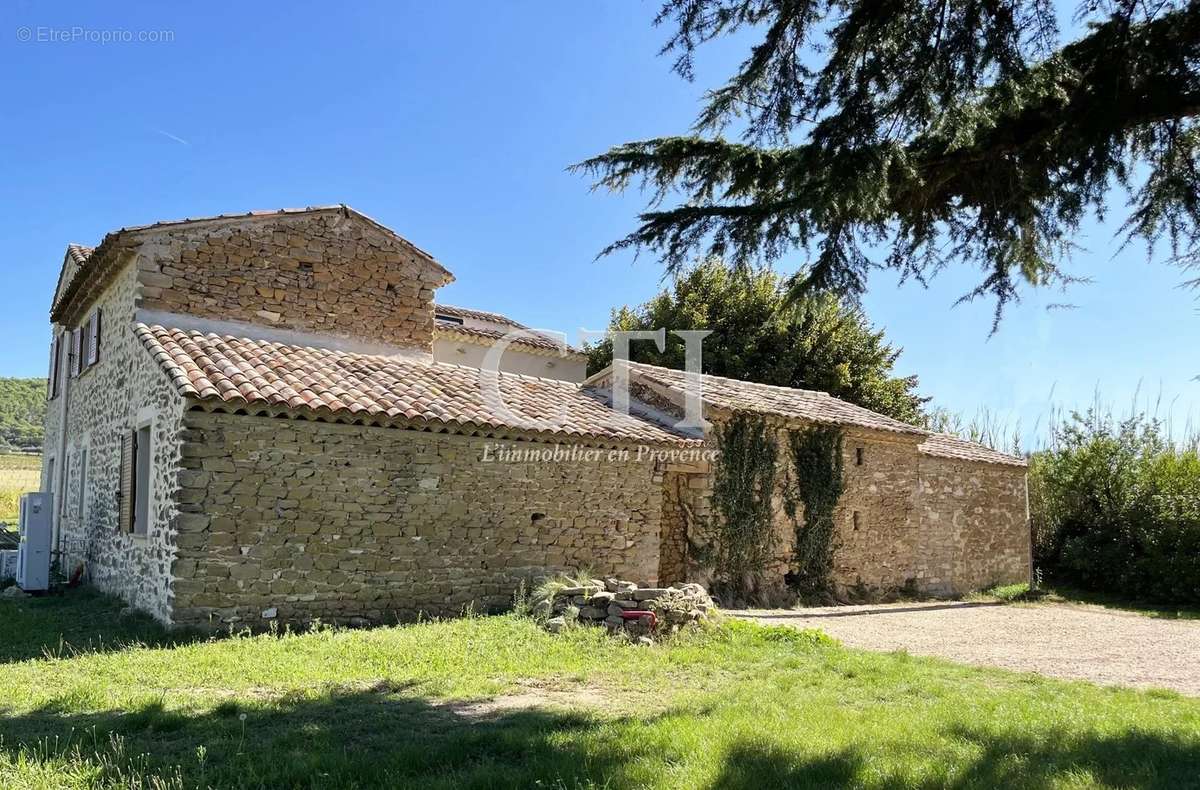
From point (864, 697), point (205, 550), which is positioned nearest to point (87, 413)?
point (205, 550)

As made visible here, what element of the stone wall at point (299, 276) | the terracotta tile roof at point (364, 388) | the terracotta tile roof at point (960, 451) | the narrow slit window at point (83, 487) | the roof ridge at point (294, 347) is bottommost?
the narrow slit window at point (83, 487)

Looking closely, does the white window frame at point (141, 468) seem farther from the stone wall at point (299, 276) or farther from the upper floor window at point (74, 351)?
the upper floor window at point (74, 351)

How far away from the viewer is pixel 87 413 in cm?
1283

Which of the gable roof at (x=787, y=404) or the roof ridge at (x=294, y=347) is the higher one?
the roof ridge at (x=294, y=347)

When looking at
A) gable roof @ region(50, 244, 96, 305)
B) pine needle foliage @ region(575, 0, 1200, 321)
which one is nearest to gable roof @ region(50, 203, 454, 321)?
gable roof @ region(50, 244, 96, 305)

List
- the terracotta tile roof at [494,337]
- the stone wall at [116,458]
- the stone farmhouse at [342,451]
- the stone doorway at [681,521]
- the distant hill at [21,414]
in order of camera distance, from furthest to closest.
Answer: the distant hill at [21,414] → the terracotta tile roof at [494,337] → the stone doorway at [681,521] → the stone wall at [116,458] → the stone farmhouse at [342,451]

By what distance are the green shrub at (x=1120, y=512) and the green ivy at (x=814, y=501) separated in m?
7.08

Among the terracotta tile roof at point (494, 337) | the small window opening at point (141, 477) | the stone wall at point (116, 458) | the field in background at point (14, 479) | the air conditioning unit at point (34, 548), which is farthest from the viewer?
the field in background at point (14, 479)

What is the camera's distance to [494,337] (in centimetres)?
1947

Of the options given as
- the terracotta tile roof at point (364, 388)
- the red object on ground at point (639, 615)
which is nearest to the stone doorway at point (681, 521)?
the terracotta tile roof at point (364, 388)

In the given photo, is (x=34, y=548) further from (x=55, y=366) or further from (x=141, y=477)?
(x=55, y=366)

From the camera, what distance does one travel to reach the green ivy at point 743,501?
12.8 meters

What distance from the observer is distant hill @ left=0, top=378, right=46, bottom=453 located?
43.8 metres

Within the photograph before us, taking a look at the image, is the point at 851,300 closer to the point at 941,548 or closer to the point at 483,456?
the point at 483,456
